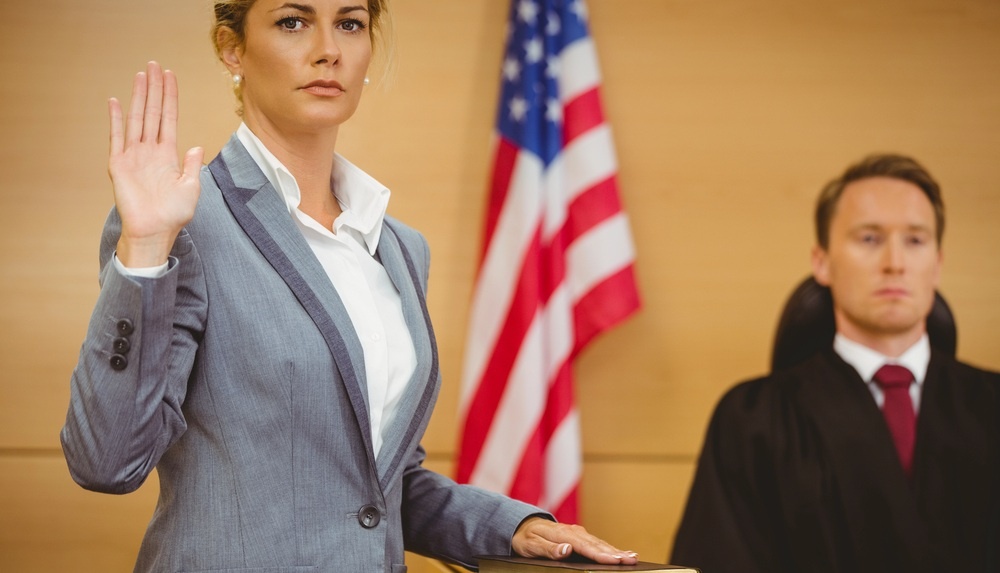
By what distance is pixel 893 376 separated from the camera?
279 centimetres

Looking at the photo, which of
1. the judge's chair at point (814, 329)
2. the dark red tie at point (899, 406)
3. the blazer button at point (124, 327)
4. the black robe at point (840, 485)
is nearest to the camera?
the blazer button at point (124, 327)

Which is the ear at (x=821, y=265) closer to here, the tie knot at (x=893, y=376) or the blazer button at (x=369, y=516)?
the tie knot at (x=893, y=376)

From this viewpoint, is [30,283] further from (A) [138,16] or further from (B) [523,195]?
(B) [523,195]

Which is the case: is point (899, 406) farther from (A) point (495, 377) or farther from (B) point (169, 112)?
(B) point (169, 112)

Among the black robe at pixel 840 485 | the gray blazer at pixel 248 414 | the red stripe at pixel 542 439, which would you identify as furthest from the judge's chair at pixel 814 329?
the gray blazer at pixel 248 414

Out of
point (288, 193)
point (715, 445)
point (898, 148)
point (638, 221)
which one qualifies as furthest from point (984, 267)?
point (288, 193)

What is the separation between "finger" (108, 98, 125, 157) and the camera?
3.85 feet

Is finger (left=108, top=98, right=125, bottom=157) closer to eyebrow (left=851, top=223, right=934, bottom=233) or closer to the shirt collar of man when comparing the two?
the shirt collar of man

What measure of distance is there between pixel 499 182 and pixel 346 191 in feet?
6.09

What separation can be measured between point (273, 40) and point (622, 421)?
241 cm

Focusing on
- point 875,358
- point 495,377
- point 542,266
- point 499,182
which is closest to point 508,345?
point 495,377

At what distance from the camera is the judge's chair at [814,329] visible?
297 centimetres

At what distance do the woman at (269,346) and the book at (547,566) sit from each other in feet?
0.19

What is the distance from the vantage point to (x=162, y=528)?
1.26m
